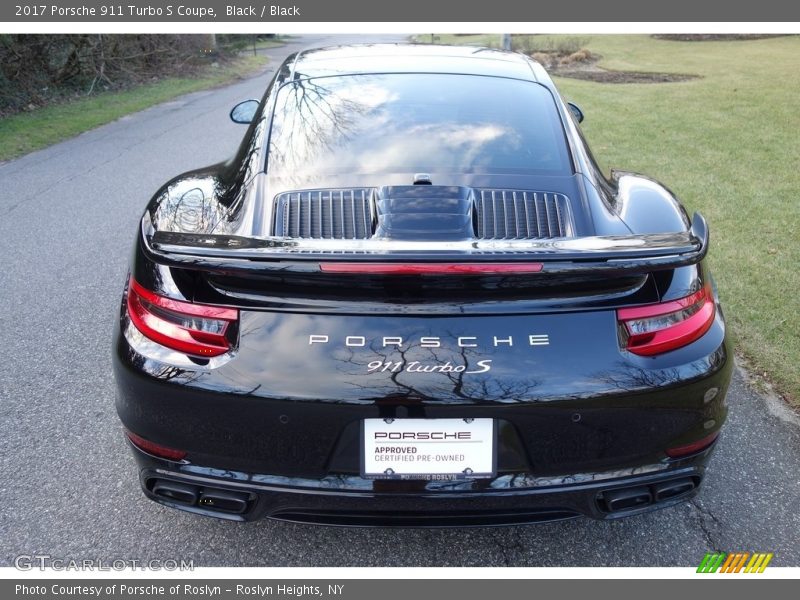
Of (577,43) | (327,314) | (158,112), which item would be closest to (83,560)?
(327,314)

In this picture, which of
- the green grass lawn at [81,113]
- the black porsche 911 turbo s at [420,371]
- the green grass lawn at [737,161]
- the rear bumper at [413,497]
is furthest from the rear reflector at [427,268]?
the green grass lawn at [81,113]

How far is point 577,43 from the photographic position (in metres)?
22.2

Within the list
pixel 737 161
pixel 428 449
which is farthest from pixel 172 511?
pixel 737 161

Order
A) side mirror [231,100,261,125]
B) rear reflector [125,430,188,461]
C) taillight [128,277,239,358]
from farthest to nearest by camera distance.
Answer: side mirror [231,100,261,125]
rear reflector [125,430,188,461]
taillight [128,277,239,358]

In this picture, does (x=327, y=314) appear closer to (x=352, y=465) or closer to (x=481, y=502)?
(x=352, y=465)

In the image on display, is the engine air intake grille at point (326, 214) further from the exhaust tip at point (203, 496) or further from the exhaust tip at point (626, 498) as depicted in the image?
the exhaust tip at point (626, 498)

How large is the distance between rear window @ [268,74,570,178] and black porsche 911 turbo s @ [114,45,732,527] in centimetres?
42

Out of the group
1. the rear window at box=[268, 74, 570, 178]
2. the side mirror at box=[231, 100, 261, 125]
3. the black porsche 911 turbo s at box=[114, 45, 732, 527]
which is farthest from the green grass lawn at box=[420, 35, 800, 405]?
the side mirror at box=[231, 100, 261, 125]

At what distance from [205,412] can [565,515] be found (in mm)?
1150

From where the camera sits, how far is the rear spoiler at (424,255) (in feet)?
6.29

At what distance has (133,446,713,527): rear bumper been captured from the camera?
6.79 ft

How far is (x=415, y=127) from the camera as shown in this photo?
2.92 meters

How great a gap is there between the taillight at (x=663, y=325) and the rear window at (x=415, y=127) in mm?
807

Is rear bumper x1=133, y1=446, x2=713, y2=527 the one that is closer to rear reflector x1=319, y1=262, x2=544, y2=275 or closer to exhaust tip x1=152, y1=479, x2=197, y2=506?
exhaust tip x1=152, y1=479, x2=197, y2=506
